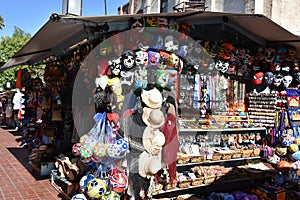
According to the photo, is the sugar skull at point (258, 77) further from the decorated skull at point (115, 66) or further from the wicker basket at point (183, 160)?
the decorated skull at point (115, 66)

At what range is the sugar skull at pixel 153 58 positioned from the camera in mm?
3876

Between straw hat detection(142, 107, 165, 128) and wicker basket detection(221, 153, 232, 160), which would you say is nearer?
straw hat detection(142, 107, 165, 128)

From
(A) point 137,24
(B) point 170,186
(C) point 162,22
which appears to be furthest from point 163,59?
(B) point 170,186

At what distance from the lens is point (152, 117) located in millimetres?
3625

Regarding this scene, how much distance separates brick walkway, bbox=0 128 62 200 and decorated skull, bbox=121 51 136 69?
2.31 m

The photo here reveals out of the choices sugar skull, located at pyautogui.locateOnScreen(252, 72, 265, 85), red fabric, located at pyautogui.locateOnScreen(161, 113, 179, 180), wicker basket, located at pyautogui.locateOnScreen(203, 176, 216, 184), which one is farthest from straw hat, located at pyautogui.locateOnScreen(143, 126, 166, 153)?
sugar skull, located at pyautogui.locateOnScreen(252, 72, 265, 85)

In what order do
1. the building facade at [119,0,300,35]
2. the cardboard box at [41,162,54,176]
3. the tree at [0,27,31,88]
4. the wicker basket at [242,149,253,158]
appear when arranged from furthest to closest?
the tree at [0,27,31,88], the building facade at [119,0,300,35], the cardboard box at [41,162,54,176], the wicker basket at [242,149,253,158]

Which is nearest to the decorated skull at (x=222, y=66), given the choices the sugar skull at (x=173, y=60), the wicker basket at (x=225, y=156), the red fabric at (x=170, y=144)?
the sugar skull at (x=173, y=60)

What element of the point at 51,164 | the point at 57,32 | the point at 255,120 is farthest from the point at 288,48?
the point at 51,164

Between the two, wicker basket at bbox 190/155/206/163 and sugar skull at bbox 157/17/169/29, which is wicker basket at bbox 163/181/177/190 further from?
sugar skull at bbox 157/17/169/29

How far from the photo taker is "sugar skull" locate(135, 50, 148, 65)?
148 inches

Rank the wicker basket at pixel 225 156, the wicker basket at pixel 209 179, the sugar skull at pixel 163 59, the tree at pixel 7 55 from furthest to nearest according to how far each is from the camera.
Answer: the tree at pixel 7 55 → the wicker basket at pixel 225 156 → the wicker basket at pixel 209 179 → the sugar skull at pixel 163 59

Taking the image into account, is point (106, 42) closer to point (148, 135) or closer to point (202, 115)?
point (148, 135)

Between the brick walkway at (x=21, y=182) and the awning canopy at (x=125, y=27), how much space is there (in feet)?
7.87
